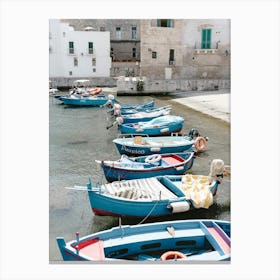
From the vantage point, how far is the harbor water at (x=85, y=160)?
19.1 feet

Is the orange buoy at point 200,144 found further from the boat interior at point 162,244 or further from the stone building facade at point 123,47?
the stone building facade at point 123,47

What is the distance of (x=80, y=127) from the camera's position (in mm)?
13469

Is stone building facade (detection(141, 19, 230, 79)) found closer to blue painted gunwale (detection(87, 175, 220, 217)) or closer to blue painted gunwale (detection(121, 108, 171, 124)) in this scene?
blue painted gunwale (detection(121, 108, 171, 124))

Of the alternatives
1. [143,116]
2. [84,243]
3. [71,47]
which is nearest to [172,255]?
[84,243]

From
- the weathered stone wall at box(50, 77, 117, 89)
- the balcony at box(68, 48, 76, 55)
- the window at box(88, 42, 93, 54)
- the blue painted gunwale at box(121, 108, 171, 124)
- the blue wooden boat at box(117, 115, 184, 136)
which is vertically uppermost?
the window at box(88, 42, 93, 54)

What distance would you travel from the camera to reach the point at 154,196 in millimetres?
5879

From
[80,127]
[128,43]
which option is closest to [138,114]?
[80,127]

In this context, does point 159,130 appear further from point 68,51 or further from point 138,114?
point 68,51

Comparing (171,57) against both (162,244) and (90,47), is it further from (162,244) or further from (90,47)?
(162,244)

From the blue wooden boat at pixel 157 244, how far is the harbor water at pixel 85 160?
0.43m

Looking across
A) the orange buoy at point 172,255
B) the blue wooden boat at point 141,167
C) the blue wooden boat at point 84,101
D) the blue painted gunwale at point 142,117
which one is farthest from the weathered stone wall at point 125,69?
the orange buoy at point 172,255

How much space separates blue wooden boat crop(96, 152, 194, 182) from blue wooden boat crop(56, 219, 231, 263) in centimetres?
226

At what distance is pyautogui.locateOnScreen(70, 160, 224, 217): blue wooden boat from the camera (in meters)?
5.59

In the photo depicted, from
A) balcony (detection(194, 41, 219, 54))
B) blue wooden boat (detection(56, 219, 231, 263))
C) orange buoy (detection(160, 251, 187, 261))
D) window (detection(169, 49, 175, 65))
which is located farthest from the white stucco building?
orange buoy (detection(160, 251, 187, 261))
